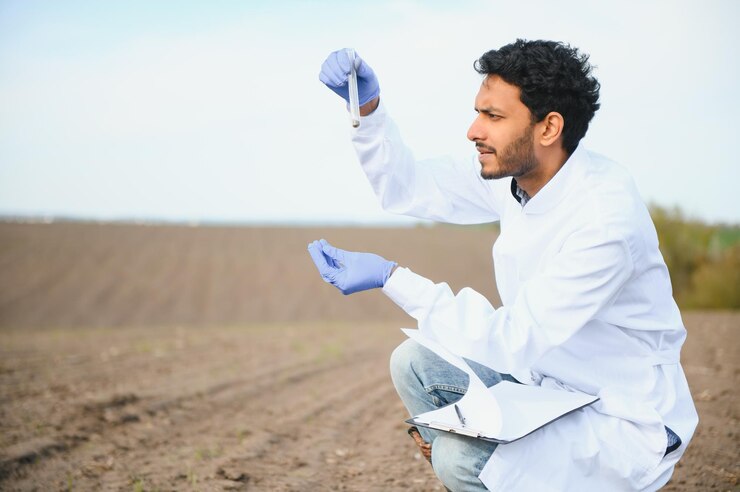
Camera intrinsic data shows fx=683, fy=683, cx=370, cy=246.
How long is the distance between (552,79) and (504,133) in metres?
0.24

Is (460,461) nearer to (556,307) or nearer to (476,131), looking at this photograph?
(556,307)

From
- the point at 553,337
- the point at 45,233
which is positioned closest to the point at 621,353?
the point at 553,337

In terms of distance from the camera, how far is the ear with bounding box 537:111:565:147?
2.38 meters

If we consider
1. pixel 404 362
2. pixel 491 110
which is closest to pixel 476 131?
pixel 491 110

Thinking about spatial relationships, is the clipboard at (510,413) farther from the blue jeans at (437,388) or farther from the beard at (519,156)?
the beard at (519,156)

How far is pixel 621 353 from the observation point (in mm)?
2203

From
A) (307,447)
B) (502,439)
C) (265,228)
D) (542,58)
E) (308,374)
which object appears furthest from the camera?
(265,228)

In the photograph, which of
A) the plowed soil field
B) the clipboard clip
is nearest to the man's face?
the clipboard clip

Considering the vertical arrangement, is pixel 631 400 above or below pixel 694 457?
above

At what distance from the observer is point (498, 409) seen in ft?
6.68

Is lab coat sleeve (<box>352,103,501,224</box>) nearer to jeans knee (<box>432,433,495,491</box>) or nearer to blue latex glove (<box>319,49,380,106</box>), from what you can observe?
blue latex glove (<box>319,49,380,106</box>)

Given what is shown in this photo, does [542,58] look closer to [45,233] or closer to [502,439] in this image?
[502,439]

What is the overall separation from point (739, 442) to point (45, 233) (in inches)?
998

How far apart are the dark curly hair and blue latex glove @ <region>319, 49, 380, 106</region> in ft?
1.84
